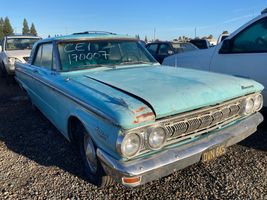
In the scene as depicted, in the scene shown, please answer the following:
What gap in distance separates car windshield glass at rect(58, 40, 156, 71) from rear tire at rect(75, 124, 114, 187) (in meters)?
0.96

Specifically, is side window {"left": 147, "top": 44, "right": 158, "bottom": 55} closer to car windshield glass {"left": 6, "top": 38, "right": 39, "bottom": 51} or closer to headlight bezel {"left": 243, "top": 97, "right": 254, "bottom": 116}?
car windshield glass {"left": 6, "top": 38, "right": 39, "bottom": 51}

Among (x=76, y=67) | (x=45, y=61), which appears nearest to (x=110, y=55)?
(x=76, y=67)

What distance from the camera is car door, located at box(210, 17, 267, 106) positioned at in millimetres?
3924

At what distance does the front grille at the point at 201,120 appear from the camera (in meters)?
2.42

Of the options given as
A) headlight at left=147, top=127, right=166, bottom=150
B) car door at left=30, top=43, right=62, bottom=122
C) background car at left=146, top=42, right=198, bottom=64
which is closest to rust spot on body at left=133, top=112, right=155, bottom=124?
headlight at left=147, top=127, right=166, bottom=150

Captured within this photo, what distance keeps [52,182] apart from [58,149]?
879 millimetres

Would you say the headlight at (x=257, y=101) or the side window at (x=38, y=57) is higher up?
the side window at (x=38, y=57)

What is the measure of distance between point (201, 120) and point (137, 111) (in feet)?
2.36

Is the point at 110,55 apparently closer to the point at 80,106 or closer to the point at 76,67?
the point at 76,67

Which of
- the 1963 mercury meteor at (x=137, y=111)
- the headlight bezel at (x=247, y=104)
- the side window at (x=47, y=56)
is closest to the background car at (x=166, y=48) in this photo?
the side window at (x=47, y=56)

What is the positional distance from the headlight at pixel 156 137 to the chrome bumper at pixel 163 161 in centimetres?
8

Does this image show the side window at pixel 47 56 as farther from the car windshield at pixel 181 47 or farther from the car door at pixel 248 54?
the car windshield at pixel 181 47

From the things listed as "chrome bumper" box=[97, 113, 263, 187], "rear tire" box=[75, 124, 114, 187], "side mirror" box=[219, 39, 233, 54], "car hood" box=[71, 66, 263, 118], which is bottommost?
"rear tire" box=[75, 124, 114, 187]

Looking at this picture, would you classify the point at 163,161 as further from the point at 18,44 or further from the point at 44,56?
the point at 18,44
